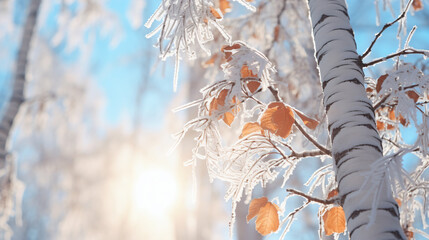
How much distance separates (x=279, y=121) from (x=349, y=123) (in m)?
0.23

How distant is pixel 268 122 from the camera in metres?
1.24

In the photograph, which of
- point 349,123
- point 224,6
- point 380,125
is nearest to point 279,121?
point 349,123

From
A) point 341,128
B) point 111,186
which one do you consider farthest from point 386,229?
point 111,186

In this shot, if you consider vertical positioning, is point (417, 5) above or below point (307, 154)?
above

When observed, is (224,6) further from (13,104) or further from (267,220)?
(13,104)

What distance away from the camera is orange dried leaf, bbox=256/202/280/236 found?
1.31m

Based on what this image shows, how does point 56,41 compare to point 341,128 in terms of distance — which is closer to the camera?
point 341,128

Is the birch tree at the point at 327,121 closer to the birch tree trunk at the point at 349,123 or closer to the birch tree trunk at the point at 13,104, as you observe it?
the birch tree trunk at the point at 349,123

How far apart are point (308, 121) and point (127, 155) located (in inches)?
507

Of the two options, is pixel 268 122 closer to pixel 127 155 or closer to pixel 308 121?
pixel 308 121

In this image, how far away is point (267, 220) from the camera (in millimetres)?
1315

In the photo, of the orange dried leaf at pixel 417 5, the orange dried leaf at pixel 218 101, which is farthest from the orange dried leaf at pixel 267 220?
the orange dried leaf at pixel 417 5

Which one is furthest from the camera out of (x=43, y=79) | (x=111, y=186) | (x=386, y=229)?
(x=111, y=186)

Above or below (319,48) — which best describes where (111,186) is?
above
